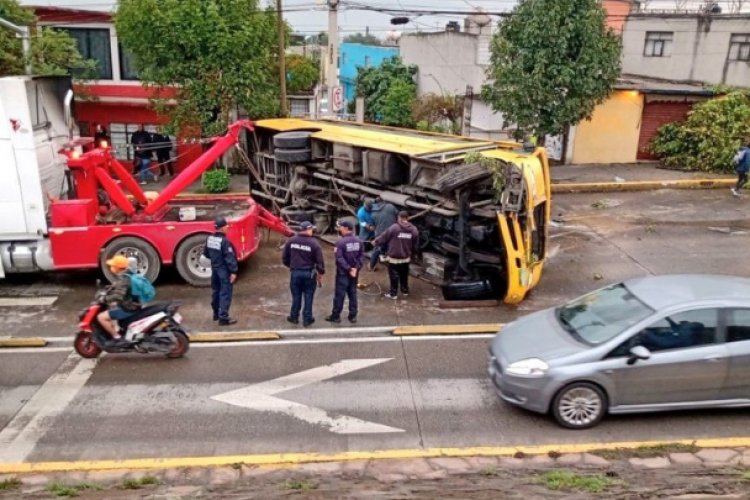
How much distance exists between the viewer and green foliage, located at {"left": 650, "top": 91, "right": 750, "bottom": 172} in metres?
21.3

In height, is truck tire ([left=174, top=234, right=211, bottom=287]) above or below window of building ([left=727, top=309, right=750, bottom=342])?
below

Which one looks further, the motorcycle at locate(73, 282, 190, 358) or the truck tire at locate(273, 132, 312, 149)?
the truck tire at locate(273, 132, 312, 149)

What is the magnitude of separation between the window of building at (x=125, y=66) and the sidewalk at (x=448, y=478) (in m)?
17.6

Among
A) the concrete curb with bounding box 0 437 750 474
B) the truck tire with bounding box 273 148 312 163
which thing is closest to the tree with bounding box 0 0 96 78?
the truck tire with bounding box 273 148 312 163

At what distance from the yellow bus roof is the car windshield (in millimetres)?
4487

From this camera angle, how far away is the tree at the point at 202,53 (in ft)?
60.2

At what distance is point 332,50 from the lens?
65.0 feet

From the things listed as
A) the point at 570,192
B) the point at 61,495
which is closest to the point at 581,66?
the point at 570,192

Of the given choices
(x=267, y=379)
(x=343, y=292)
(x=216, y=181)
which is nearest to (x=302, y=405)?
(x=267, y=379)

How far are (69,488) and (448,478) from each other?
11.1 feet

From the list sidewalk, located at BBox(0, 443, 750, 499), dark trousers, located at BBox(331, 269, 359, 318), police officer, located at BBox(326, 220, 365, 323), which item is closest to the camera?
sidewalk, located at BBox(0, 443, 750, 499)

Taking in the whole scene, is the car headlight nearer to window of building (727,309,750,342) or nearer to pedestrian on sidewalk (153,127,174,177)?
window of building (727,309,750,342)

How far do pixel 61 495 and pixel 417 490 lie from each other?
3.10m

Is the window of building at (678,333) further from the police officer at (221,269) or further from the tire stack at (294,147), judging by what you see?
the tire stack at (294,147)
